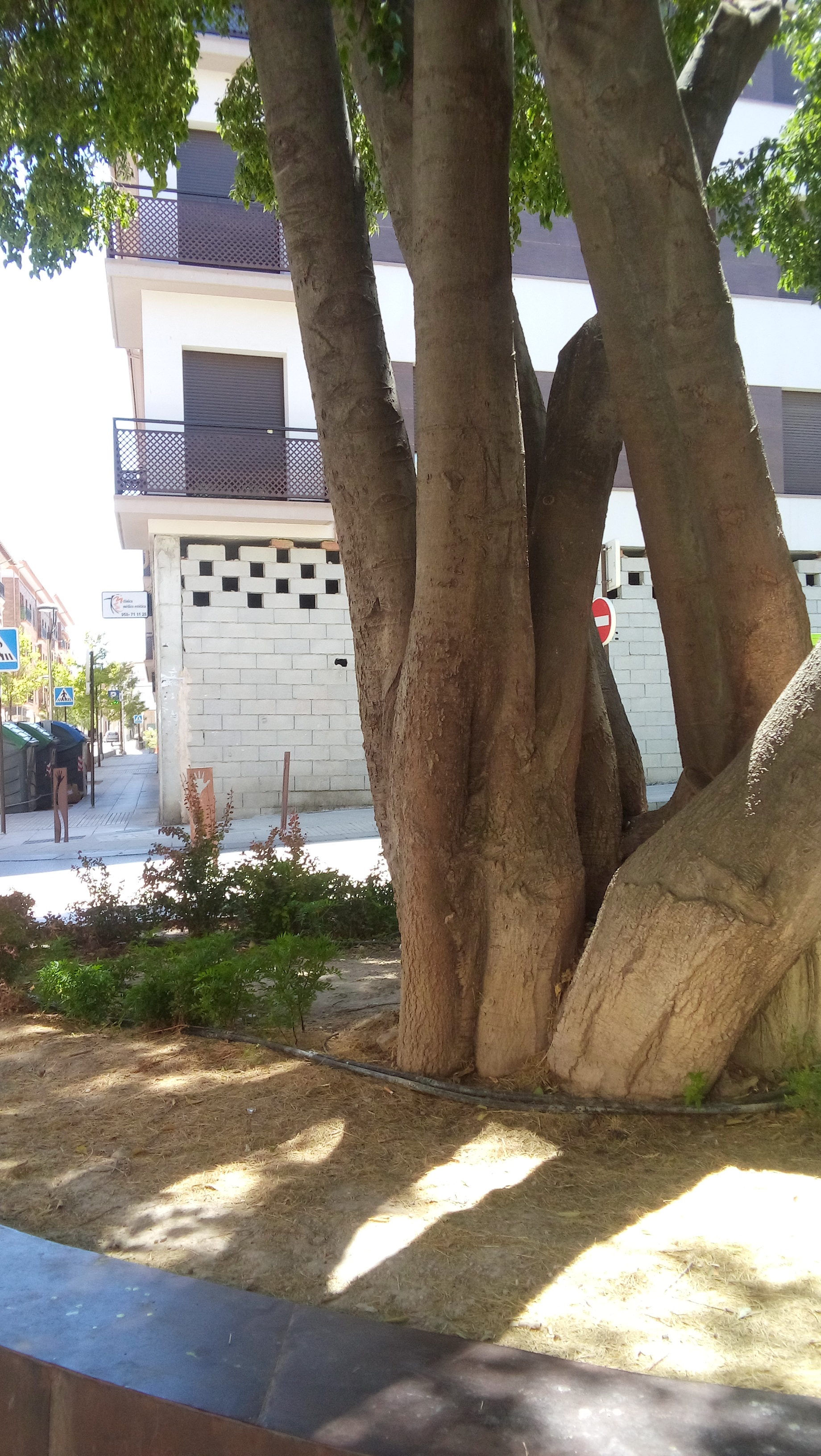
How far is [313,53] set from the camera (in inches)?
178

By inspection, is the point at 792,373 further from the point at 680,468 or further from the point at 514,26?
the point at 680,468

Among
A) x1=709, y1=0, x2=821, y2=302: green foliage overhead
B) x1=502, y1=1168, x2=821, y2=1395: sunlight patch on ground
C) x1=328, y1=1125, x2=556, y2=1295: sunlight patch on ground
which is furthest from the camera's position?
x1=709, y1=0, x2=821, y2=302: green foliage overhead

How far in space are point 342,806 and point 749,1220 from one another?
15.9 meters

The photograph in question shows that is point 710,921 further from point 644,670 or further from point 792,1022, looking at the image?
point 644,670

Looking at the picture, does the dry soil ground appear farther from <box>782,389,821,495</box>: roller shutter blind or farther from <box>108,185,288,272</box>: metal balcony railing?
<box>782,389,821,495</box>: roller shutter blind

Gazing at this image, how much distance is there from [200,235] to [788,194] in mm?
12811

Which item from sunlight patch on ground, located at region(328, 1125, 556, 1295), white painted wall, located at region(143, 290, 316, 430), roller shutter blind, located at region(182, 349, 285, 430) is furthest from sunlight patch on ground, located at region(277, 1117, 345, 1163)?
roller shutter blind, located at region(182, 349, 285, 430)

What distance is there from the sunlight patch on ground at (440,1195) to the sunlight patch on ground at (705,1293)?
447 mm

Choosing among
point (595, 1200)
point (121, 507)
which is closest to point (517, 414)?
point (595, 1200)

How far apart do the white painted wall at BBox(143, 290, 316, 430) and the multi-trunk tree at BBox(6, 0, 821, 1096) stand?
13911 mm

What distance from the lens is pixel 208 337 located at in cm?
1808

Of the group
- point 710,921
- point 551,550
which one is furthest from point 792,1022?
point 551,550

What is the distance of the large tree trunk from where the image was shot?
12.8 feet

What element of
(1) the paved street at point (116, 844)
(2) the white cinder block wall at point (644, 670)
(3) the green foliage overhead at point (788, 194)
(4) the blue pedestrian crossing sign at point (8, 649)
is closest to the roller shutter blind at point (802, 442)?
(2) the white cinder block wall at point (644, 670)
